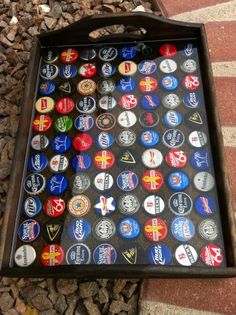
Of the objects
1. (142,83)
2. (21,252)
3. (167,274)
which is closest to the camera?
(167,274)

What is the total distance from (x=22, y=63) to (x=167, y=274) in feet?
3.68

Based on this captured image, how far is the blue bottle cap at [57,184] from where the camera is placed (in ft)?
4.31

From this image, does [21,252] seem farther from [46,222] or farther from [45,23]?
[45,23]

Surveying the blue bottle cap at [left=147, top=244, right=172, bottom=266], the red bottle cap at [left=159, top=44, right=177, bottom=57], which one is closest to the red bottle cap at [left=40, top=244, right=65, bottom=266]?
the blue bottle cap at [left=147, top=244, right=172, bottom=266]

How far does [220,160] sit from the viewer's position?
1268mm

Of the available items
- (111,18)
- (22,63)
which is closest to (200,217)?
(111,18)

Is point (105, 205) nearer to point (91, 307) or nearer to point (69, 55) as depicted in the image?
point (91, 307)

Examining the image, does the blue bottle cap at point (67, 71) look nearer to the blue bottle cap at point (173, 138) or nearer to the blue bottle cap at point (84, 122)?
the blue bottle cap at point (84, 122)

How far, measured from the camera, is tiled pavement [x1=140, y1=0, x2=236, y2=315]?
4.20ft

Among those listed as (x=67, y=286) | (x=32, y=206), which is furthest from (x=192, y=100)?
(x=67, y=286)

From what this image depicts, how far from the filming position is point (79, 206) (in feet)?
4.19

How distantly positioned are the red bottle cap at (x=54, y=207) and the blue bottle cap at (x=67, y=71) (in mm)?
488

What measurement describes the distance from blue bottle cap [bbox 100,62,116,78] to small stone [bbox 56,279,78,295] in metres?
0.73

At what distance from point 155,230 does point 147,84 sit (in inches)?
21.1
